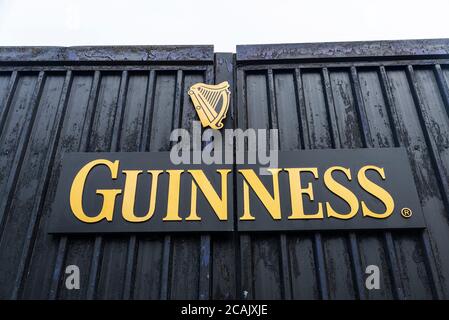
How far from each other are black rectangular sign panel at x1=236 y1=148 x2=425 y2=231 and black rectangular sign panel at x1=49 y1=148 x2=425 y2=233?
0.01 meters

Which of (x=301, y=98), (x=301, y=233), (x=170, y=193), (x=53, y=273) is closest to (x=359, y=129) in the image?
(x=301, y=98)

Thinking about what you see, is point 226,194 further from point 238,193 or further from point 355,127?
point 355,127

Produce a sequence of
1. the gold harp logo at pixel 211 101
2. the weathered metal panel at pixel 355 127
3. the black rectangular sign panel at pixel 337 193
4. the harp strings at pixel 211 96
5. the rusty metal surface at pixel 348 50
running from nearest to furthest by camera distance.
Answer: the weathered metal panel at pixel 355 127 < the black rectangular sign panel at pixel 337 193 < the gold harp logo at pixel 211 101 < the harp strings at pixel 211 96 < the rusty metal surface at pixel 348 50

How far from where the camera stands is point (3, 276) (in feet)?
12.2

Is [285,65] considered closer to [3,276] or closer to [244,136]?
[244,136]

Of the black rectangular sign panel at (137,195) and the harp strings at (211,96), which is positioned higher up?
the harp strings at (211,96)

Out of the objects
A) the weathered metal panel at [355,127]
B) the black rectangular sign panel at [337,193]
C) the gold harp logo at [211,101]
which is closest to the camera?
the weathered metal panel at [355,127]

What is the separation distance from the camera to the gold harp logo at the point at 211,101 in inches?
178

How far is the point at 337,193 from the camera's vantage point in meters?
4.07

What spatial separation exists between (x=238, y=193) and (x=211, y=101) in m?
1.24

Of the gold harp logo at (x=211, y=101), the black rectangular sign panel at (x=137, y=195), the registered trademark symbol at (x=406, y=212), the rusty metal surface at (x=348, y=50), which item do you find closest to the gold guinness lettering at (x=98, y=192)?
the black rectangular sign panel at (x=137, y=195)

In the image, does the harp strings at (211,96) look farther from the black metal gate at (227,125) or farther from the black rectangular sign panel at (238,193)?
the black rectangular sign panel at (238,193)

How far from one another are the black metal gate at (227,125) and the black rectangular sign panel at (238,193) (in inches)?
5.7
